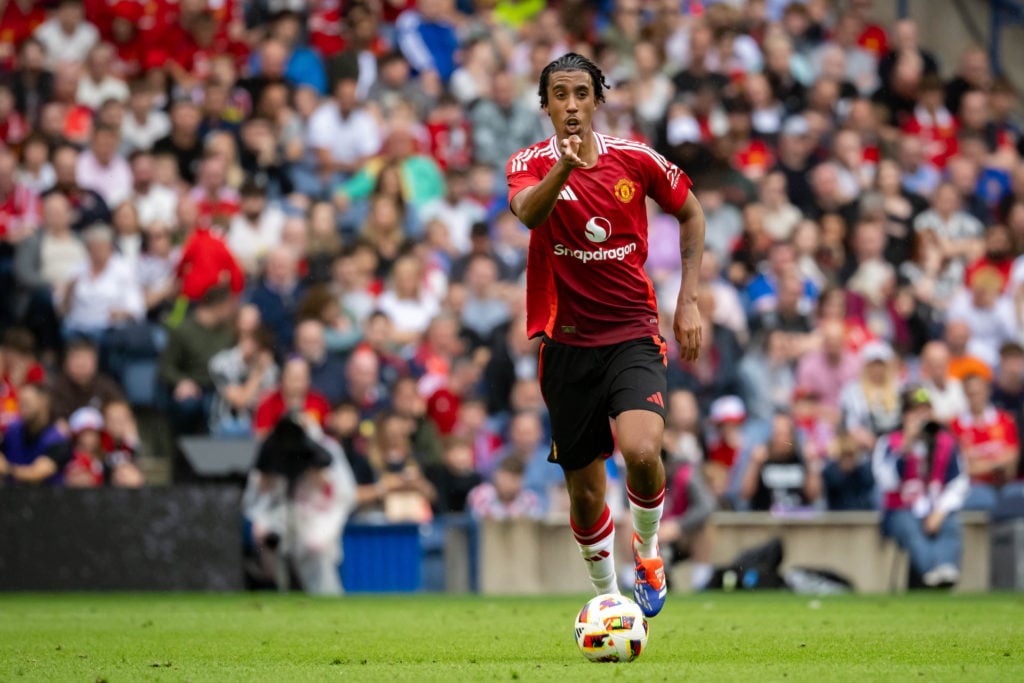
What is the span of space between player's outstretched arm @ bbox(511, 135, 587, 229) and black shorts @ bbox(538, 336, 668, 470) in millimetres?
830

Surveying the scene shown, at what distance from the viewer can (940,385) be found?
17266mm

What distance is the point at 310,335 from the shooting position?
16.0 meters

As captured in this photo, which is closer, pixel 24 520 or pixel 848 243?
pixel 24 520

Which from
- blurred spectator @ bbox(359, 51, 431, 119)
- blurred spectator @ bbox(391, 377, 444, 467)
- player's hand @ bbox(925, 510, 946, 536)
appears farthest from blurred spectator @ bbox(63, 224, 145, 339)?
player's hand @ bbox(925, 510, 946, 536)

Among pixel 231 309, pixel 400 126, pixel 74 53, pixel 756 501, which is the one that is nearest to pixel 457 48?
pixel 400 126

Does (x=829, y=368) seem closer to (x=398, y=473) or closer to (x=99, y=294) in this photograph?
(x=398, y=473)

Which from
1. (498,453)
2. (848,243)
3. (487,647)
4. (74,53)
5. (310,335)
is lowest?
(487,647)

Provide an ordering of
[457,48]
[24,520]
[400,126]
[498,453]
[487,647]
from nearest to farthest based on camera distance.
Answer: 1. [487,647]
2. [24,520]
3. [498,453]
4. [400,126]
5. [457,48]

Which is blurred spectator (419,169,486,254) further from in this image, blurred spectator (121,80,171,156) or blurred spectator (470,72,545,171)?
blurred spectator (121,80,171,156)

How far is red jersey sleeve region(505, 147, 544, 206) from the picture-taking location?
8203 mm

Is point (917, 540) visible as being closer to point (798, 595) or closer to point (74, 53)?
point (798, 595)

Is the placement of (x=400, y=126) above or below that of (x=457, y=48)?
below

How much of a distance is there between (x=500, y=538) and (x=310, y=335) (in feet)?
8.55

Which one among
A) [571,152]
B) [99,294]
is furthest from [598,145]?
[99,294]
